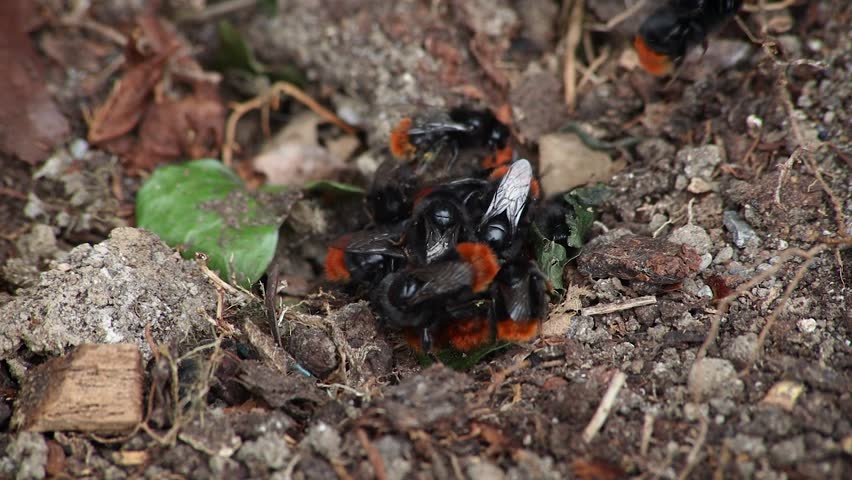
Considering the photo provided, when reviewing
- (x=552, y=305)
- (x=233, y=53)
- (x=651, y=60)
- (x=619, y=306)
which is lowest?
(x=552, y=305)

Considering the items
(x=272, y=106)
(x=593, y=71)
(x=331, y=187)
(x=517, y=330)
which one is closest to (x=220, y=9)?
(x=272, y=106)

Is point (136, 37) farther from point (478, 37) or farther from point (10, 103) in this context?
point (478, 37)

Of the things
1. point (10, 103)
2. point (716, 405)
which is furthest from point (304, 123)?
point (716, 405)

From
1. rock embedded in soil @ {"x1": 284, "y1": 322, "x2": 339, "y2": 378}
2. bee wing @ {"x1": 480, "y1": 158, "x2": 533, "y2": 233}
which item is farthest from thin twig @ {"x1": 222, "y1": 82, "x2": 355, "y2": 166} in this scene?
rock embedded in soil @ {"x1": 284, "y1": 322, "x2": 339, "y2": 378}

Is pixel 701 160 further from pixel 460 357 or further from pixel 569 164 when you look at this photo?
pixel 460 357

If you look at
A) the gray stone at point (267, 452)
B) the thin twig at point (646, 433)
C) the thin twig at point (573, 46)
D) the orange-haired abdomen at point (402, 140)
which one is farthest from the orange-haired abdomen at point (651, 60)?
the gray stone at point (267, 452)

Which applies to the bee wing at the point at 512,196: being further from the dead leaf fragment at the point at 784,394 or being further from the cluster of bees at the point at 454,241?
the dead leaf fragment at the point at 784,394
